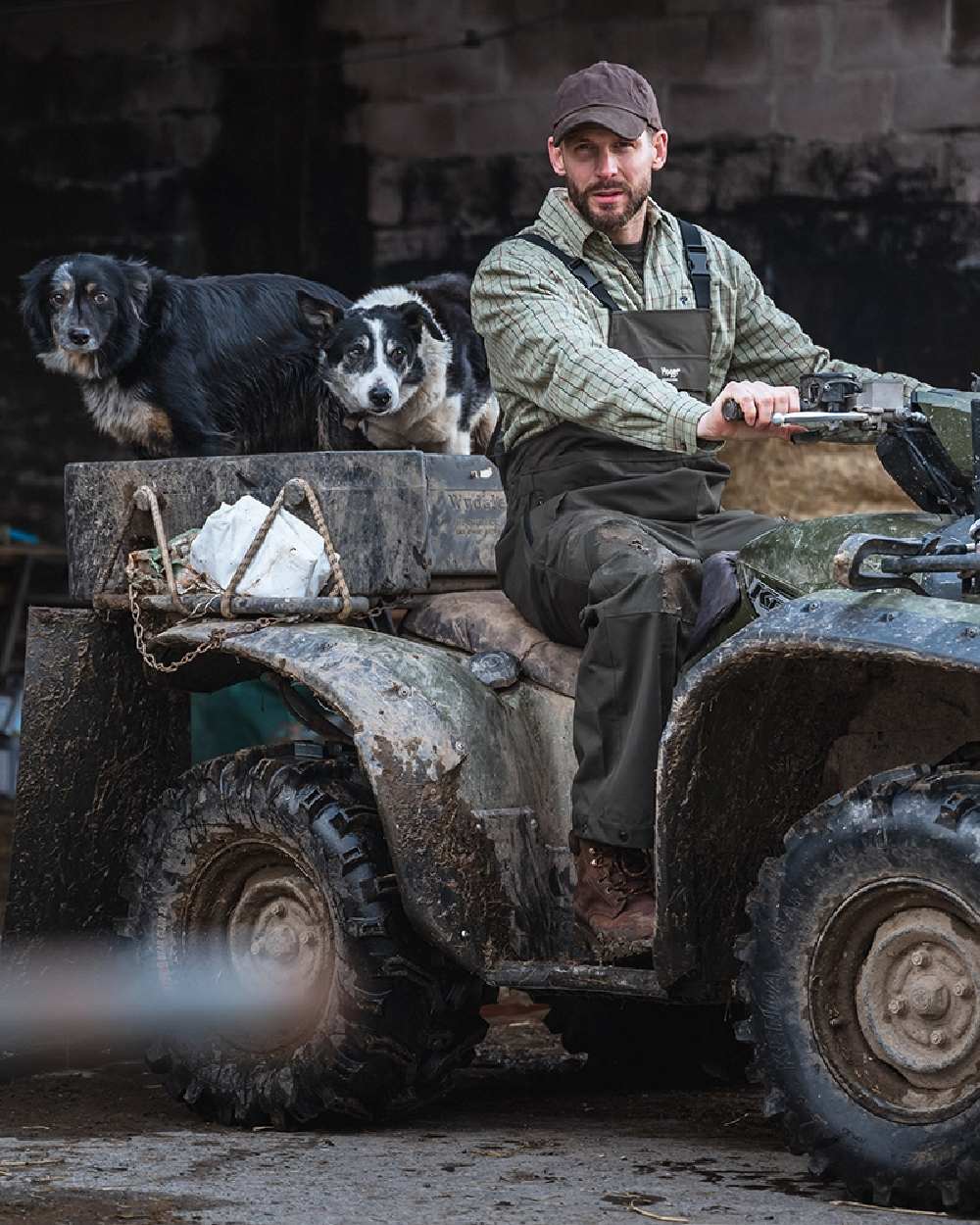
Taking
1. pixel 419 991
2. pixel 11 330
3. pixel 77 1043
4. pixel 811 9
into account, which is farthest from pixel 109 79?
pixel 419 991

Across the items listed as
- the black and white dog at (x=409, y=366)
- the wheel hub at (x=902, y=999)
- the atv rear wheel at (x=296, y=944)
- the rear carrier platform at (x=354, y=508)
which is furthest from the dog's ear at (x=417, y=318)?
the wheel hub at (x=902, y=999)

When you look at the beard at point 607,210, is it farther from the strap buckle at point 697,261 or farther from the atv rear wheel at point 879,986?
the atv rear wheel at point 879,986

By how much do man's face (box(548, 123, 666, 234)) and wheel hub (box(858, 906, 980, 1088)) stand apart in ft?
5.47

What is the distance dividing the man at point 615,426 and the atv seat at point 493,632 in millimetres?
52

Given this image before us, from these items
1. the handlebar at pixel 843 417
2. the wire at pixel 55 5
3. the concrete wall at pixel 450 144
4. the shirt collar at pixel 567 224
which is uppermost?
the wire at pixel 55 5

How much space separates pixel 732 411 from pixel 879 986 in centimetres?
99

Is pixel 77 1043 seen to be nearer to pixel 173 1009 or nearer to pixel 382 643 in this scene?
pixel 173 1009

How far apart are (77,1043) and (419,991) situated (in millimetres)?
1303

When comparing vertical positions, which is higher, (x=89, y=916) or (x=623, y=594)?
(x=623, y=594)

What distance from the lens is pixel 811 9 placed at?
902cm

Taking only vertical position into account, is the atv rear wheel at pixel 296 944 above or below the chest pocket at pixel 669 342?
below

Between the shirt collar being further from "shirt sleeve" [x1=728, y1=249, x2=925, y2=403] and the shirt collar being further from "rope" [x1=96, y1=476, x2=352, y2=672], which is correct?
"rope" [x1=96, y1=476, x2=352, y2=672]

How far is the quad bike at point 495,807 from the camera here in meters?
3.68

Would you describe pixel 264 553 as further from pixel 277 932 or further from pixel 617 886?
pixel 617 886
